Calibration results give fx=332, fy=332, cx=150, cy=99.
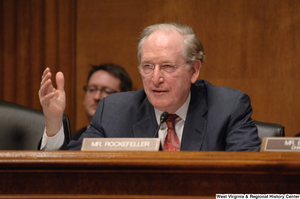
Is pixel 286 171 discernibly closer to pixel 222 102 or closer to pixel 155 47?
pixel 222 102

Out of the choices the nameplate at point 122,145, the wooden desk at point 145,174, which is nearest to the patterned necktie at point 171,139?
the nameplate at point 122,145

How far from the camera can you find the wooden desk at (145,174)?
0.92 metres

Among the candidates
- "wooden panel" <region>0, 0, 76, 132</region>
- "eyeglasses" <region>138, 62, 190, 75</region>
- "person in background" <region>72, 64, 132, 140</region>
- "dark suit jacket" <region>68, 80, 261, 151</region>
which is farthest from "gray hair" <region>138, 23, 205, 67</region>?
"wooden panel" <region>0, 0, 76, 132</region>

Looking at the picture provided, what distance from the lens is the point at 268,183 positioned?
0.92 meters

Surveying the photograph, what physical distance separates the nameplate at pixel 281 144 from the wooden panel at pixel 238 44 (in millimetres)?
1926

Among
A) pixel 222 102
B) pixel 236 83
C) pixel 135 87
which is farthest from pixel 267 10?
pixel 222 102

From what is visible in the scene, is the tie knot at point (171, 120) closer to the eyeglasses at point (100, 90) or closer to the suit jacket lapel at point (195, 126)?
the suit jacket lapel at point (195, 126)

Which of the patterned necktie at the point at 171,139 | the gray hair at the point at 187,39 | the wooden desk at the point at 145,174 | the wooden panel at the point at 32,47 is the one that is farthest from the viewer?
the wooden panel at the point at 32,47

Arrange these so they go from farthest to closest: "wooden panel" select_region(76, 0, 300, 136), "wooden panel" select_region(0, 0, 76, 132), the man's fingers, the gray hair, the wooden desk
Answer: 1. "wooden panel" select_region(0, 0, 76, 132)
2. "wooden panel" select_region(76, 0, 300, 136)
3. the gray hair
4. the man's fingers
5. the wooden desk

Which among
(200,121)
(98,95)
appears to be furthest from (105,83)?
(200,121)

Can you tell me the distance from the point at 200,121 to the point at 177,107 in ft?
0.57

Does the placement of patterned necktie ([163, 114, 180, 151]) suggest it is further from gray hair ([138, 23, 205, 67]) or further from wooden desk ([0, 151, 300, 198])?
wooden desk ([0, 151, 300, 198])

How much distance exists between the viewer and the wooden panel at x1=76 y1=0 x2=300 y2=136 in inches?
114

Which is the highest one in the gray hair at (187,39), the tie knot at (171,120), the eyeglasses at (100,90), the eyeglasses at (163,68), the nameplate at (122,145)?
the gray hair at (187,39)
